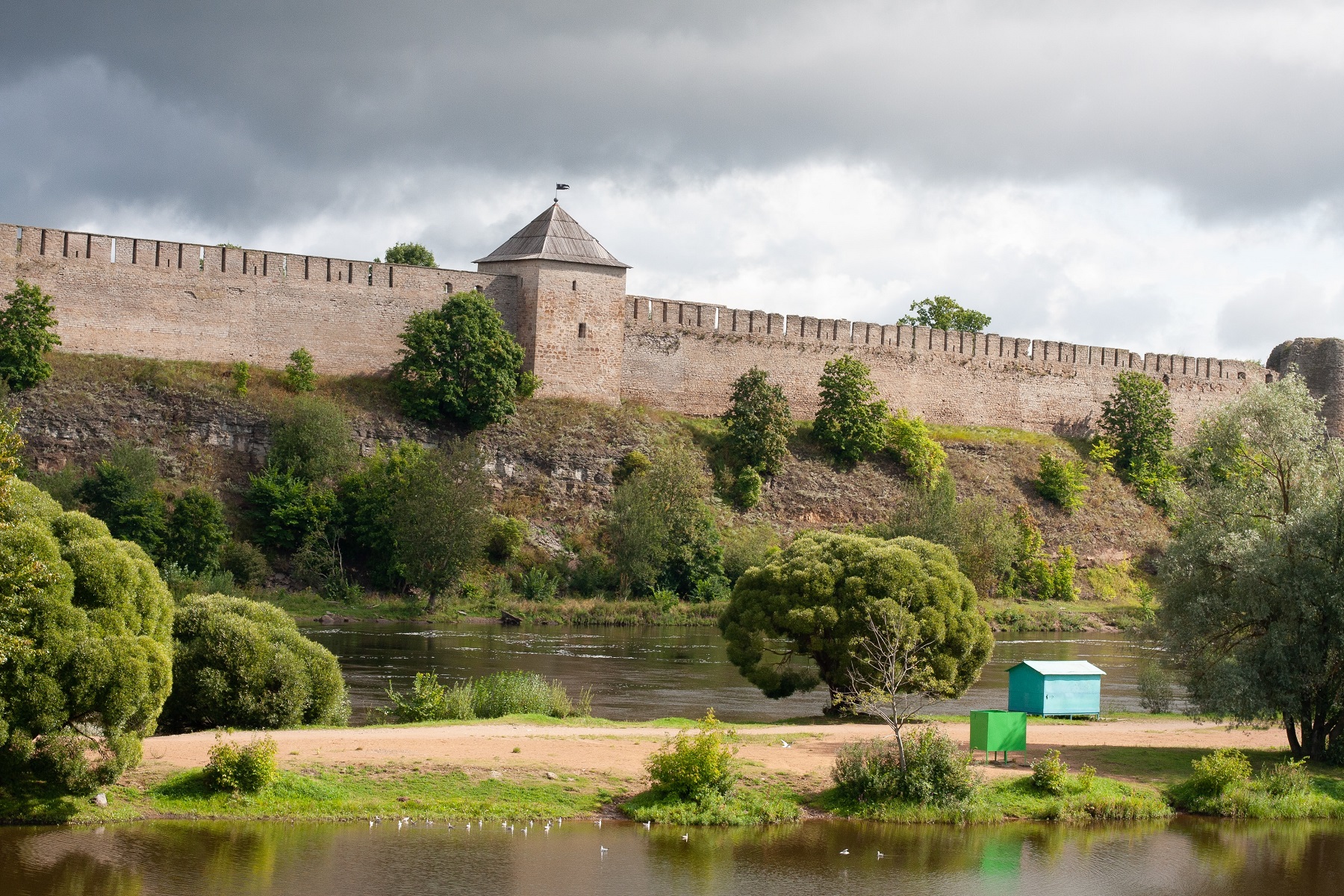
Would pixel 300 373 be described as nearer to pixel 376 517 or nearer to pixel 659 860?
pixel 376 517

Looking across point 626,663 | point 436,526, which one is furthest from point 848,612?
point 436,526

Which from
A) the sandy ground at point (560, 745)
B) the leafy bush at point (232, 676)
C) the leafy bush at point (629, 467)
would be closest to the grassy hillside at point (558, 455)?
the leafy bush at point (629, 467)

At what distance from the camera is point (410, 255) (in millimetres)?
→ 55156

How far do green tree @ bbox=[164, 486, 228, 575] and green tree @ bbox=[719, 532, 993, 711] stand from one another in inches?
652

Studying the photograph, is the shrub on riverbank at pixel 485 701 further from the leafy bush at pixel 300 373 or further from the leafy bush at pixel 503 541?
the leafy bush at pixel 300 373

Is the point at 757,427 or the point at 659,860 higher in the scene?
the point at 757,427

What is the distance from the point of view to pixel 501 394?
42.1m

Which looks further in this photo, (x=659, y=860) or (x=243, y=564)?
(x=243, y=564)

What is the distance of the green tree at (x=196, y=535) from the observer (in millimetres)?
34656

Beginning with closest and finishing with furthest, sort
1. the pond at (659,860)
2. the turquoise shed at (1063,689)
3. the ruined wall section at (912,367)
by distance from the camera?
the pond at (659,860)
the turquoise shed at (1063,689)
the ruined wall section at (912,367)

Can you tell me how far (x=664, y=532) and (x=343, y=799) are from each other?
954 inches

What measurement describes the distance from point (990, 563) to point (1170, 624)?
23.1 metres

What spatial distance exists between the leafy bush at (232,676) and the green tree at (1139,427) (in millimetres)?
41152

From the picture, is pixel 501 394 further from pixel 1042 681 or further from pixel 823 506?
pixel 1042 681
